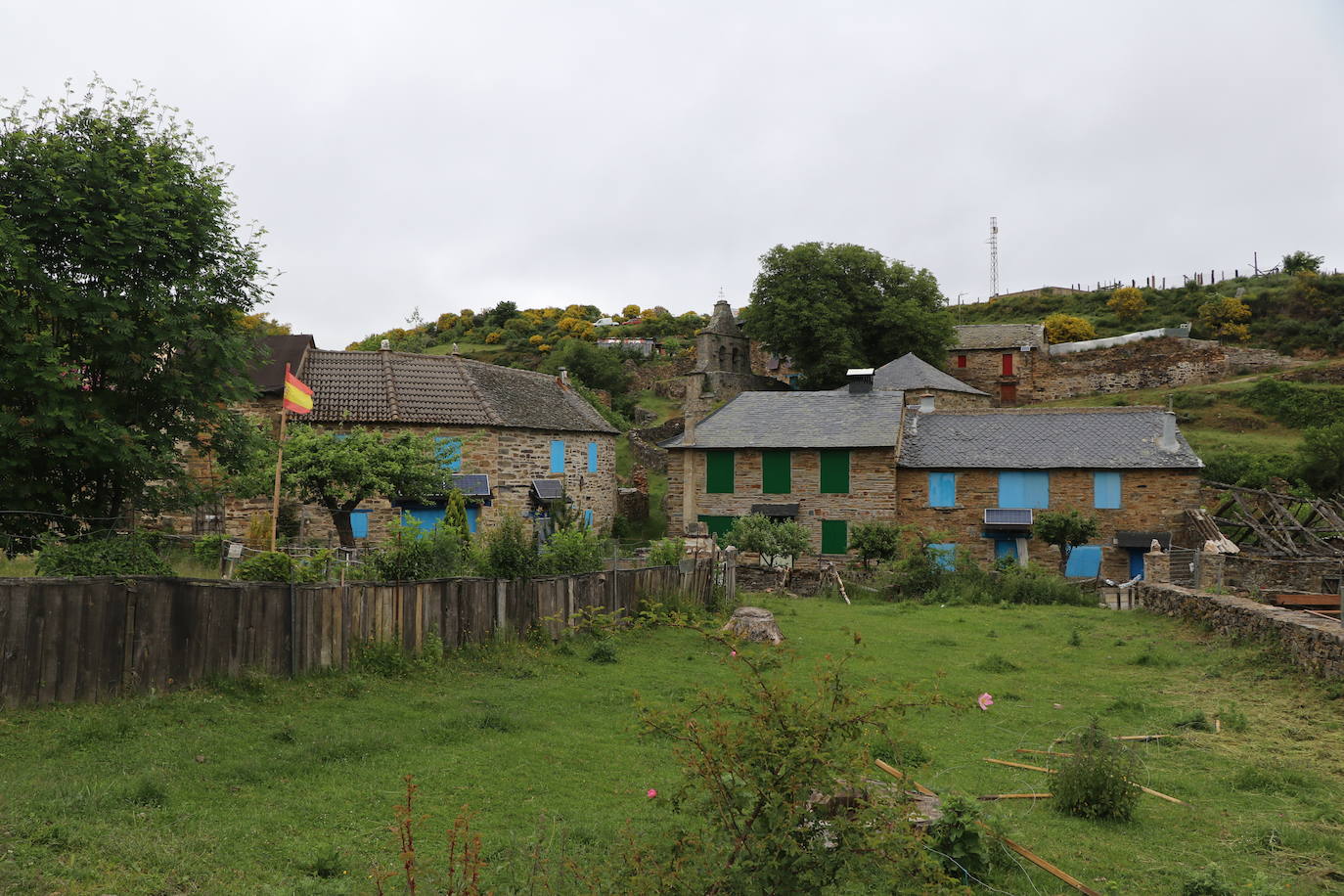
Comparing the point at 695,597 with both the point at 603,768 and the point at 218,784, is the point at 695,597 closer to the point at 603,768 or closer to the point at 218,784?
the point at 603,768

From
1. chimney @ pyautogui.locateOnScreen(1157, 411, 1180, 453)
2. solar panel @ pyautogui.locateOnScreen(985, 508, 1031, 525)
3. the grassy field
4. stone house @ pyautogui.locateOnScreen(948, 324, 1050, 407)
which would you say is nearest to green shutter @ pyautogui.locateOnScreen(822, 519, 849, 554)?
solar panel @ pyautogui.locateOnScreen(985, 508, 1031, 525)

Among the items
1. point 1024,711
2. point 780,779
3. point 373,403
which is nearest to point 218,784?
point 780,779

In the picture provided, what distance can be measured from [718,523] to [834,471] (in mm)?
4253

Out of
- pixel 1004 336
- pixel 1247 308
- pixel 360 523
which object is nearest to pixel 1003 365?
pixel 1004 336

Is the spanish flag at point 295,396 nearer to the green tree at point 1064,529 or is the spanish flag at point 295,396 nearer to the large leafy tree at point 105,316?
the large leafy tree at point 105,316

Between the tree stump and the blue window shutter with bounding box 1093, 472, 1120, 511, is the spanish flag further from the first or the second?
the blue window shutter with bounding box 1093, 472, 1120, 511

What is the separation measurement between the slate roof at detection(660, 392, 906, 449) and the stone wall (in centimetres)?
1109

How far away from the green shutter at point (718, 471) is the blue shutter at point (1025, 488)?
333 inches

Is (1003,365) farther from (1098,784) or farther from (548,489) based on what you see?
(1098,784)

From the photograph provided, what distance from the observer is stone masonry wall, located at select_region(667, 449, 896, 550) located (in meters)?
27.6

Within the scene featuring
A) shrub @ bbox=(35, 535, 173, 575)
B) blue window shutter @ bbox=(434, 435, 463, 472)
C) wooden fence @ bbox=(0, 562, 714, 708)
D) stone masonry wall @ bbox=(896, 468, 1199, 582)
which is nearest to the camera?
wooden fence @ bbox=(0, 562, 714, 708)

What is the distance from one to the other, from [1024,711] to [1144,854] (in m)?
A: 4.24

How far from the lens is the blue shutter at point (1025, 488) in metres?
26.5

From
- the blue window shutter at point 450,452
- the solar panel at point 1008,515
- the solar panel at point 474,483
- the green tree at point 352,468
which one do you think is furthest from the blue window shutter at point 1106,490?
the green tree at point 352,468
